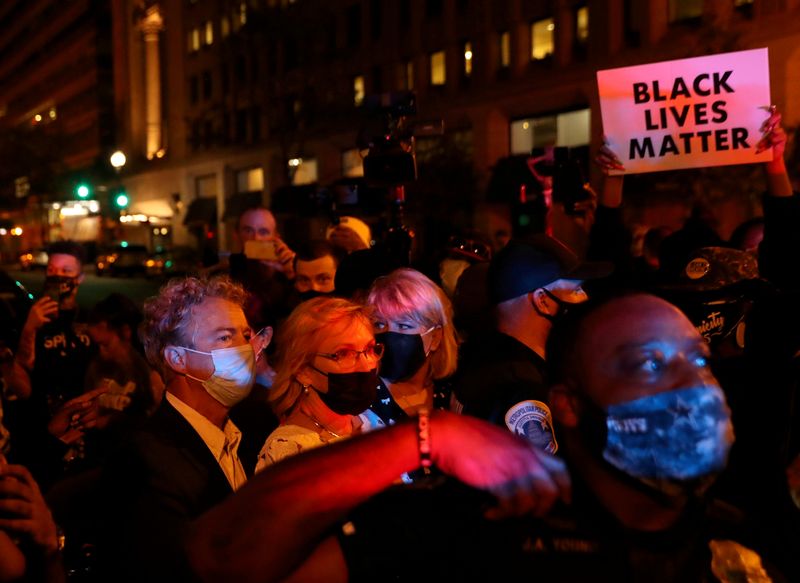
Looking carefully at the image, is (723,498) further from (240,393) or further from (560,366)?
(240,393)

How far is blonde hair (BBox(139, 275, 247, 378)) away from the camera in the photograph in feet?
9.81

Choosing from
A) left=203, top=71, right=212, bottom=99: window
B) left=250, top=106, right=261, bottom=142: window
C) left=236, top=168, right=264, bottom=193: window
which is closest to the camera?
left=250, top=106, right=261, bottom=142: window

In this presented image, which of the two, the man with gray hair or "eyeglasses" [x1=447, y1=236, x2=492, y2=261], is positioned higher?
"eyeglasses" [x1=447, y1=236, x2=492, y2=261]

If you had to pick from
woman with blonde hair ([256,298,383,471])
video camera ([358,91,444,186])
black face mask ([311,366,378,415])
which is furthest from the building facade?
black face mask ([311,366,378,415])

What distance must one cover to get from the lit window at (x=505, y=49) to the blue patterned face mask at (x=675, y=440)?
31076mm

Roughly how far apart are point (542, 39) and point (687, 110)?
88.1 ft

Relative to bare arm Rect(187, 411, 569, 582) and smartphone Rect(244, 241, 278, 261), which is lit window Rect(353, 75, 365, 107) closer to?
smartphone Rect(244, 241, 278, 261)

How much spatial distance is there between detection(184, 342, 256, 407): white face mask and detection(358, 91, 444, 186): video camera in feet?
9.11

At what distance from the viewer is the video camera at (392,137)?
223 inches

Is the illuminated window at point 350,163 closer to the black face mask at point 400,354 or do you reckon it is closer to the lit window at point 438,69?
the lit window at point 438,69

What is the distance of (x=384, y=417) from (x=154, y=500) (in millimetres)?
1258

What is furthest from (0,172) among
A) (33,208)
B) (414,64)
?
(414,64)

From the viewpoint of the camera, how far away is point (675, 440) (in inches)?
62.0

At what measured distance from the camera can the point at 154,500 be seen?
2418 mm
